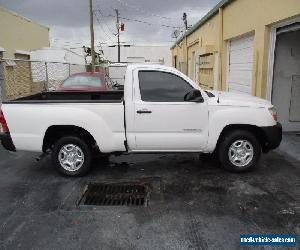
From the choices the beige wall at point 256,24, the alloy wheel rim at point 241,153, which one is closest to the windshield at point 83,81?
the beige wall at point 256,24

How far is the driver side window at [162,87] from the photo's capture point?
5648 millimetres

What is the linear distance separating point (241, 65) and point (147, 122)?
6300mm

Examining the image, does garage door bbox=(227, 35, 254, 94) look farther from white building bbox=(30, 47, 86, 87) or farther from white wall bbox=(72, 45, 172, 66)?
white wall bbox=(72, 45, 172, 66)

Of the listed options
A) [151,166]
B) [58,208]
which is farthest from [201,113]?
[58,208]

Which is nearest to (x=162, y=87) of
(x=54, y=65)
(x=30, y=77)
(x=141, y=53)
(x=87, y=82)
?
(x=87, y=82)

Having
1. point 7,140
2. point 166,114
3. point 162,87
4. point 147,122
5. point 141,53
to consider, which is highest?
point 141,53

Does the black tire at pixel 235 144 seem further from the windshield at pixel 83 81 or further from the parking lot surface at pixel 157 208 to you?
the windshield at pixel 83 81

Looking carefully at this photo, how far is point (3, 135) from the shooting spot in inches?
225

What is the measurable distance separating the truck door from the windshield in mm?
7029

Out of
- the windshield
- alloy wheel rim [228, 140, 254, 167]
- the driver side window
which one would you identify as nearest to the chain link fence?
the windshield

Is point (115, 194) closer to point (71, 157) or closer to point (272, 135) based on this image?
point (71, 157)

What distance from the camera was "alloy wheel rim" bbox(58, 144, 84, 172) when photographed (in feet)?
19.2

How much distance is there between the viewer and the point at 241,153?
5.85 m

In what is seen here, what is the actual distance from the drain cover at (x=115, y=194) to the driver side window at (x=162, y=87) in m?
1.52
